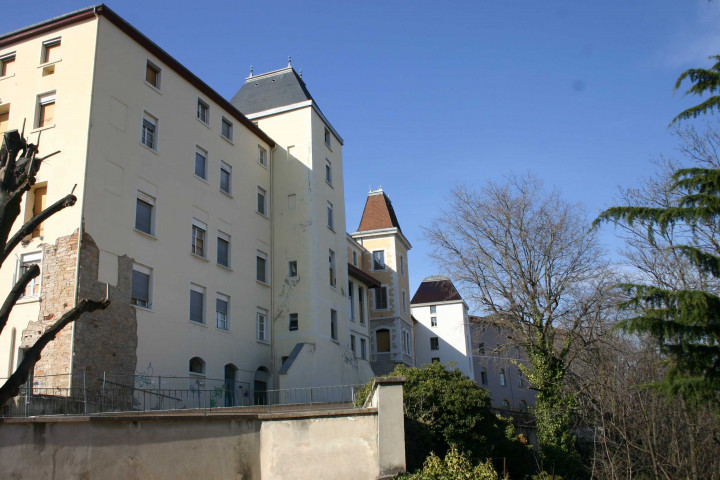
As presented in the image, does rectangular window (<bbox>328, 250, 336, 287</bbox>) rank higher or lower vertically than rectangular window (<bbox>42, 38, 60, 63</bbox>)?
lower

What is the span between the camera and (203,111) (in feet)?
89.9

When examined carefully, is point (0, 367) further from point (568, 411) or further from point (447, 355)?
point (447, 355)

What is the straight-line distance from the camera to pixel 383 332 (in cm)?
4756

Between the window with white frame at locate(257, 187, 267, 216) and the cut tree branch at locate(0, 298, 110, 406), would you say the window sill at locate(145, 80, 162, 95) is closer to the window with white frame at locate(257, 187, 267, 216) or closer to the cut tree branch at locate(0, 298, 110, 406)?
the window with white frame at locate(257, 187, 267, 216)

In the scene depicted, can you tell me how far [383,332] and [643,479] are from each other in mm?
30689

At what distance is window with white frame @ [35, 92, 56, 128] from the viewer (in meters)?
22.0

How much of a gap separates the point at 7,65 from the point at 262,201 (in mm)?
11995

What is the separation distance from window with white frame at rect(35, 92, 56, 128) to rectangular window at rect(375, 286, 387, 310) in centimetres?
2975

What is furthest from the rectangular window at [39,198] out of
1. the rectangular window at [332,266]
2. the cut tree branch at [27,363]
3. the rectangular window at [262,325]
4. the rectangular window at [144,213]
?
the rectangular window at [332,266]

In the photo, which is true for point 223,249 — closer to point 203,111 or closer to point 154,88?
point 203,111

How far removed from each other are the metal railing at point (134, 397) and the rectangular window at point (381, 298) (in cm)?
2143

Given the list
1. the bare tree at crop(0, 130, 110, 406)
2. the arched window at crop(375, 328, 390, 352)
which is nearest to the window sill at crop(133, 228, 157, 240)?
the bare tree at crop(0, 130, 110, 406)

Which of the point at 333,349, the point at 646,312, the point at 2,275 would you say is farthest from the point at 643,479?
the point at 2,275

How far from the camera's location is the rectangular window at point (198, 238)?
25038mm
